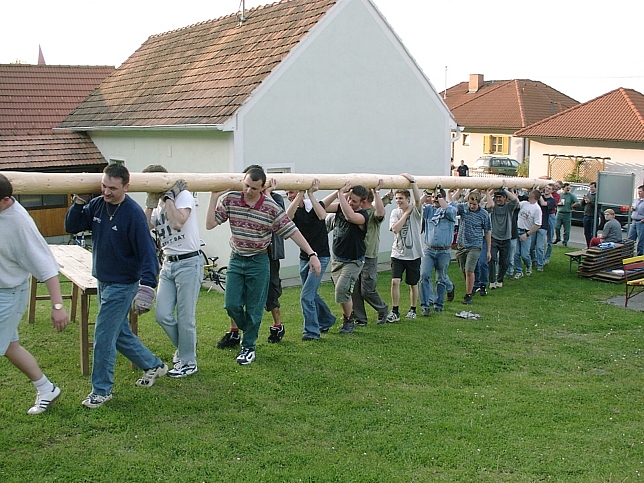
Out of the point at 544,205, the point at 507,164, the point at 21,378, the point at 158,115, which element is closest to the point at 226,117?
the point at 158,115

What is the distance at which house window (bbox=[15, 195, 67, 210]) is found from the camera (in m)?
17.6

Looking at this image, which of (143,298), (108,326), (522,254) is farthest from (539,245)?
(108,326)

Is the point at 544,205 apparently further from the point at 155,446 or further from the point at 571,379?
the point at 155,446

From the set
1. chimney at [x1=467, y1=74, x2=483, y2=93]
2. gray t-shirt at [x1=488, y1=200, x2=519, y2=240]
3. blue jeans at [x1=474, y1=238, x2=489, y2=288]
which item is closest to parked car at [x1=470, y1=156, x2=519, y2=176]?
chimney at [x1=467, y1=74, x2=483, y2=93]

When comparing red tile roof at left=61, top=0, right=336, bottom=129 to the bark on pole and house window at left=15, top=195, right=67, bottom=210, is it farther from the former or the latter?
the bark on pole

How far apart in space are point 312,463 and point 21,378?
3085mm

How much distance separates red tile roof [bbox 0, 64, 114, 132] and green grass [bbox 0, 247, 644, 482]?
11.4 m

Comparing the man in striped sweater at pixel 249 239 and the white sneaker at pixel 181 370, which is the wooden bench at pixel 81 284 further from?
the man in striped sweater at pixel 249 239

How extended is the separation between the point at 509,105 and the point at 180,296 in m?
42.8

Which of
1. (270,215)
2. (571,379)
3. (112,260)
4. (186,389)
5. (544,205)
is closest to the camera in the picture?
(112,260)

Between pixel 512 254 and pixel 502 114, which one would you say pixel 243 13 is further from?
pixel 502 114

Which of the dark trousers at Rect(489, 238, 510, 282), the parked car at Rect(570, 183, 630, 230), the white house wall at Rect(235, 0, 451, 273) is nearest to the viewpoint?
the dark trousers at Rect(489, 238, 510, 282)

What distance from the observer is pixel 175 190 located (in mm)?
6484

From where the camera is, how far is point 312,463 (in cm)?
514
